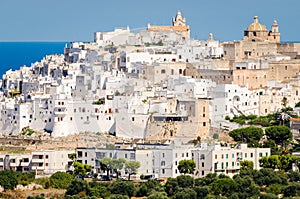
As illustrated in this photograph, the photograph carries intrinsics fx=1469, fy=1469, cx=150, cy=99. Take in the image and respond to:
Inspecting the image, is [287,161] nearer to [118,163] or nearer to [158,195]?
[118,163]

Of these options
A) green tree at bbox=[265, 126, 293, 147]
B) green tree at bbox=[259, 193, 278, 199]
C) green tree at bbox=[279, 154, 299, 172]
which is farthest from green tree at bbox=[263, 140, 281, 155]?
green tree at bbox=[259, 193, 278, 199]

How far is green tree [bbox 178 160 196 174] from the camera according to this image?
2753 inches

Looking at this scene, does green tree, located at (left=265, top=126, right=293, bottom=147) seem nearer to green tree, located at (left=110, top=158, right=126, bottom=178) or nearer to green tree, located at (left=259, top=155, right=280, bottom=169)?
green tree, located at (left=259, top=155, right=280, bottom=169)

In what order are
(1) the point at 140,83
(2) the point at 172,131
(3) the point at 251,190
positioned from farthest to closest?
(1) the point at 140,83, (2) the point at 172,131, (3) the point at 251,190

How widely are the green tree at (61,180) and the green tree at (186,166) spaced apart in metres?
5.26

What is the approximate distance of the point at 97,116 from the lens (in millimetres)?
76188

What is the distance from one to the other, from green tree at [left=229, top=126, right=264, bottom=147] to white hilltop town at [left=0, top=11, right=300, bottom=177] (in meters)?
1.15

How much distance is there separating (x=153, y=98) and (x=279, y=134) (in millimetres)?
7256

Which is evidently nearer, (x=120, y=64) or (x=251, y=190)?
(x=251, y=190)

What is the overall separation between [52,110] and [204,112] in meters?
8.11

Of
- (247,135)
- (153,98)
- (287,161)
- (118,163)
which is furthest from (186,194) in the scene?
(153,98)

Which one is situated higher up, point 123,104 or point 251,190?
point 123,104

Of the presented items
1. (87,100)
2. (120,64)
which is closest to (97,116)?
(87,100)

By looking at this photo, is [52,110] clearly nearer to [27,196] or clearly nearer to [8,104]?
[8,104]
